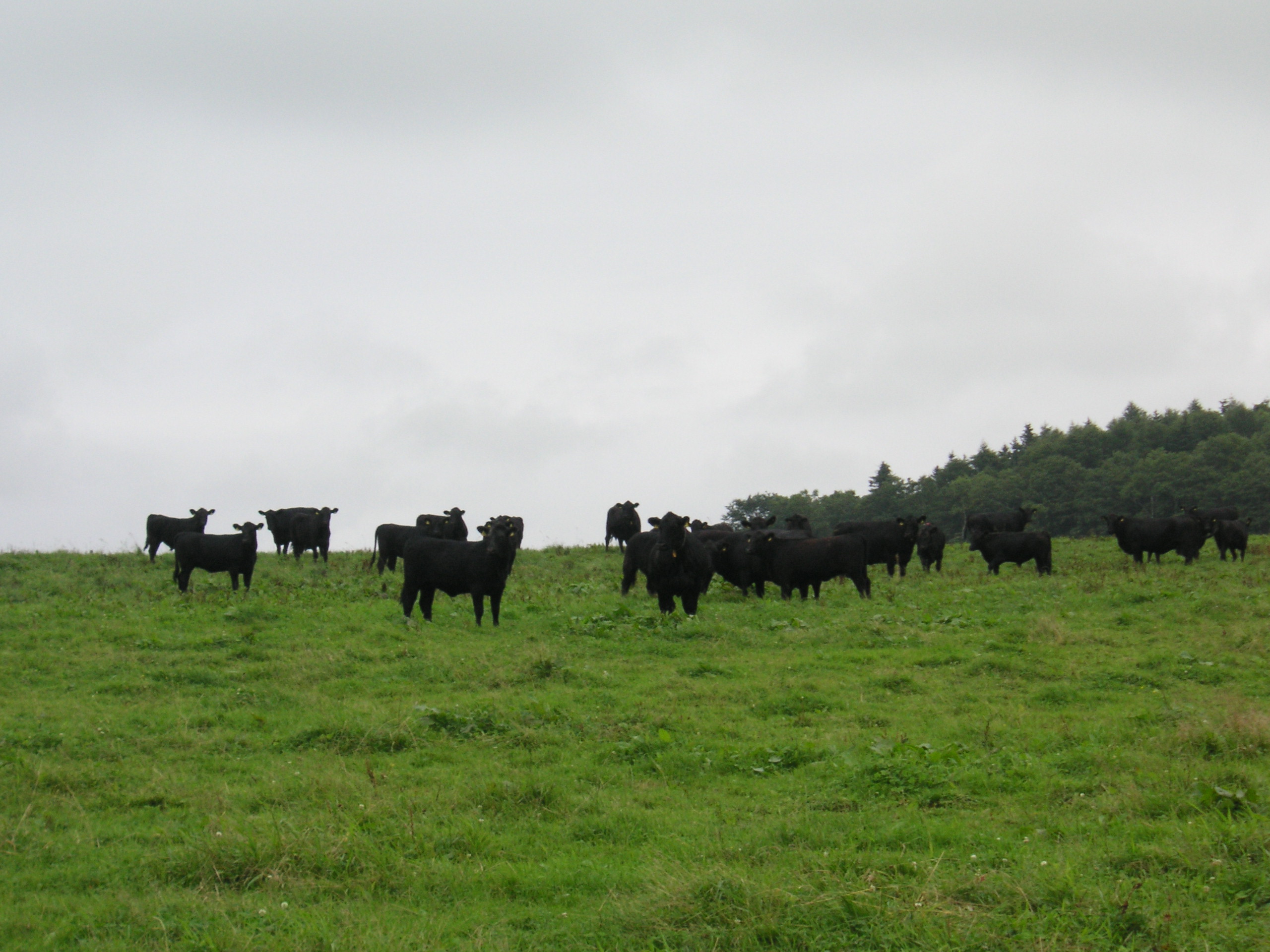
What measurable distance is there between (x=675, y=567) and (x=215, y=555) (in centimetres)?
1111

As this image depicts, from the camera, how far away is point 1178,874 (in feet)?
21.5

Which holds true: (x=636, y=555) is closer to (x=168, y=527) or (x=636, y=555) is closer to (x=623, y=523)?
(x=623, y=523)

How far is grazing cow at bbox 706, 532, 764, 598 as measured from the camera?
2370 cm

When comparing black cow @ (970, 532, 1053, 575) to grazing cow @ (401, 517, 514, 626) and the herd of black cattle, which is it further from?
grazing cow @ (401, 517, 514, 626)

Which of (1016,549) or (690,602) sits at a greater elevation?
(1016,549)

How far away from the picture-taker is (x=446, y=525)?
26.5 metres

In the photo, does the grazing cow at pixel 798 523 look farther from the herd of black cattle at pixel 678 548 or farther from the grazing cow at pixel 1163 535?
the grazing cow at pixel 1163 535

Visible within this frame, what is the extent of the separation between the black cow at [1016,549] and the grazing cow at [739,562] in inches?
355

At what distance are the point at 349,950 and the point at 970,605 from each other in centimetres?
1721

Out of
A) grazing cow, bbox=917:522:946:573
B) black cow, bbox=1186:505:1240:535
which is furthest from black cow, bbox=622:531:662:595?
black cow, bbox=1186:505:1240:535

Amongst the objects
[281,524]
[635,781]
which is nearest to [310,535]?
[281,524]

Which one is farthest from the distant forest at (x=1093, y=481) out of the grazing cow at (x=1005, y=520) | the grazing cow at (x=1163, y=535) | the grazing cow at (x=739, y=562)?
the grazing cow at (x=739, y=562)

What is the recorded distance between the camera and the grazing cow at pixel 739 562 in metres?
23.7

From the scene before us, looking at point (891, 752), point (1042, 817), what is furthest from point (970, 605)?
point (1042, 817)
